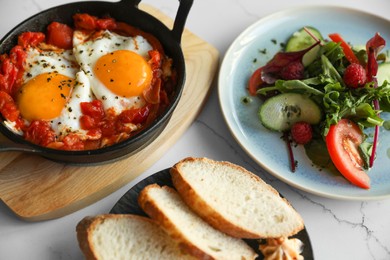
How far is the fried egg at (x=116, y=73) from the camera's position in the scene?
310cm

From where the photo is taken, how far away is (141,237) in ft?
8.57

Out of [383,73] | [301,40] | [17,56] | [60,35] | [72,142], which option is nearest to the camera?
[72,142]

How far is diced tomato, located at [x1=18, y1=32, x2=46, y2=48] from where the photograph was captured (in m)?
3.21

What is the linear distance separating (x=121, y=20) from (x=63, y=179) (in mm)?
1149

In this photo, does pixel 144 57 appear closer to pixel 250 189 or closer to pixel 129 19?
pixel 129 19

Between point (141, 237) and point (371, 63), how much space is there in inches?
73.5

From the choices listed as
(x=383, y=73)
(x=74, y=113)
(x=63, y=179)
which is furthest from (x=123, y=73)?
(x=383, y=73)

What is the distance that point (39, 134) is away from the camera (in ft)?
9.55

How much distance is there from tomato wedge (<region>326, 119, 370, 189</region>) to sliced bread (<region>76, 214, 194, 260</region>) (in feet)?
3.56

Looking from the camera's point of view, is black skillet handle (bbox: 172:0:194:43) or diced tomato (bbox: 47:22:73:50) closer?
black skillet handle (bbox: 172:0:194:43)

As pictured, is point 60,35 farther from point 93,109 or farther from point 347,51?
point 347,51

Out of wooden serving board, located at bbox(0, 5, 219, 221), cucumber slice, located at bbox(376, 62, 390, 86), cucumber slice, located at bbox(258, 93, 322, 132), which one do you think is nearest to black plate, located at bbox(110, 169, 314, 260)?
wooden serving board, located at bbox(0, 5, 219, 221)

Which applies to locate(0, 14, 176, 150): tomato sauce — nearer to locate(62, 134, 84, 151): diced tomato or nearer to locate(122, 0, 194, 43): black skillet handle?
locate(62, 134, 84, 151): diced tomato

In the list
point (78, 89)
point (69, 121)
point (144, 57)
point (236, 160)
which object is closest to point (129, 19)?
point (144, 57)
